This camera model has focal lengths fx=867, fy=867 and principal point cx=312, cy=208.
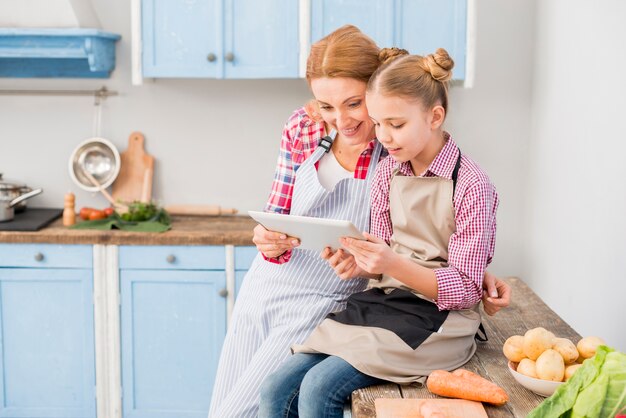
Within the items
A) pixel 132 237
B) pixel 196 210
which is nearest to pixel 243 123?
pixel 196 210

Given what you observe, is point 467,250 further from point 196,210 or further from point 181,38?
point 196,210

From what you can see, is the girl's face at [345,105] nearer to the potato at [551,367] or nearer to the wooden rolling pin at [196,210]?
the potato at [551,367]

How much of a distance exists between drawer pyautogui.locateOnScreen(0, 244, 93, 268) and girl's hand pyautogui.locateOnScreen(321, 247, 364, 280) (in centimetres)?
177

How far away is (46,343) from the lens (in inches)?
148

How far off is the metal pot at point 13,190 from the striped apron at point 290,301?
1735mm

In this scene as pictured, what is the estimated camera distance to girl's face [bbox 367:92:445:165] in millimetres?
2062

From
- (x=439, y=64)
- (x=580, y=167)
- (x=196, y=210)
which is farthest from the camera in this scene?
(x=196, y=210)

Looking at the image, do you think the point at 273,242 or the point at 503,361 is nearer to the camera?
the point at 503,361

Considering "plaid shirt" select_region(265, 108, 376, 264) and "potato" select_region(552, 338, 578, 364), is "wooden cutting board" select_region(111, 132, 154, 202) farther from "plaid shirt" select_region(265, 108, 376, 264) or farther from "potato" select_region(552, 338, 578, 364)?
"potato" select_region(552, 338, 578, 364)

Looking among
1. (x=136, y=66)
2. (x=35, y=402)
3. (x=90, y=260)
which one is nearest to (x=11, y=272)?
(x=90, y=260)

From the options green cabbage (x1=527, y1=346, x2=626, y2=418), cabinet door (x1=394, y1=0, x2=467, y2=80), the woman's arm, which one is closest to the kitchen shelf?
cabinet door (x1=394, y1=0, x2=467, y2=80)

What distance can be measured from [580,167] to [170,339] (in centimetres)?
185

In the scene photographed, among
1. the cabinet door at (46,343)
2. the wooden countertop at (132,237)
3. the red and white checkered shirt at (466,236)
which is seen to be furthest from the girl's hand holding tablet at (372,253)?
the cabinet door at (46,343)

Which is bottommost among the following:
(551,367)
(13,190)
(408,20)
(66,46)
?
(551,367)
